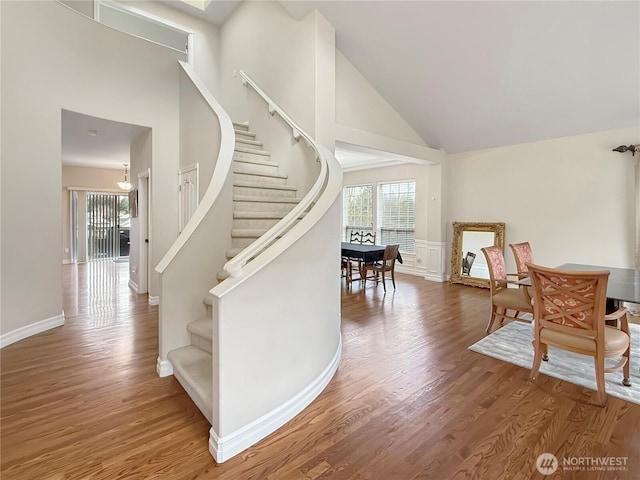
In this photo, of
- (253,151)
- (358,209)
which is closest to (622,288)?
(253,151)

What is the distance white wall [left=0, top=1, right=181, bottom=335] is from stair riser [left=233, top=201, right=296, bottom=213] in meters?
2.33

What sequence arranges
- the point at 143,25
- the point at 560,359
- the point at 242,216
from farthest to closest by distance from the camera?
the point at 143,25 → the point at 242,216 → the point at 560,359

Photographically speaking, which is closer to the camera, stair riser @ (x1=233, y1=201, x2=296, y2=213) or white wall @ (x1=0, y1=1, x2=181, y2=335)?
white wall @ (x1=0, y1=1, x2=181, y2=335)

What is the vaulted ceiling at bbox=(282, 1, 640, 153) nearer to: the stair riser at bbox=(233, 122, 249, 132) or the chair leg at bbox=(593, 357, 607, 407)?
the stair riser at bbox=(233, 122, 249, 132)

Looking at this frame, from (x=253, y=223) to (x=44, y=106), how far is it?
9.46 feet

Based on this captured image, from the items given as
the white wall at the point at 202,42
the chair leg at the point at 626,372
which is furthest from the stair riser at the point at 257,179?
the chair leg at the point at 626,372

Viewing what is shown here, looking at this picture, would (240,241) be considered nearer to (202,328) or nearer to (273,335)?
(202,328)

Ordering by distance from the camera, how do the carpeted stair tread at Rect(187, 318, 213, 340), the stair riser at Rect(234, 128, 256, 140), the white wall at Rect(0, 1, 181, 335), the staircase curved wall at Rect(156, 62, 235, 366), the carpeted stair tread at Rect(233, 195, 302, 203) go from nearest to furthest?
1. the carpeted stair tread at Rect(187, 318, 213, 340)
2. the staircase curved wall at Rect(156, 62, 235, 366)
3. the white wall at Rect(0, 1, 181, 335)
4. the carpeted stair tread at Rect(233, 195, 302, 203)
5. the stair riser at Rect(234, 128, 256, 140)

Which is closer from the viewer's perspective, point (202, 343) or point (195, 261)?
point (202, 343)

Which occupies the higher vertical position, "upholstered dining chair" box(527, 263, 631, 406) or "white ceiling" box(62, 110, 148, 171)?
"white ceiling" box(62, 110, 148, 171)

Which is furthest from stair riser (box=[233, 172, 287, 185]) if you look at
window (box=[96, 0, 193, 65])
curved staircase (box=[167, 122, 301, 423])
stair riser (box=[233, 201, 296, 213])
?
window (box=[96, 0, 193, 65])

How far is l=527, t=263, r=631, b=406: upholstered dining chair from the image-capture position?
2.21 metres

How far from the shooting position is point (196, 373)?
2.27m

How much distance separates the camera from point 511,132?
536 cm
